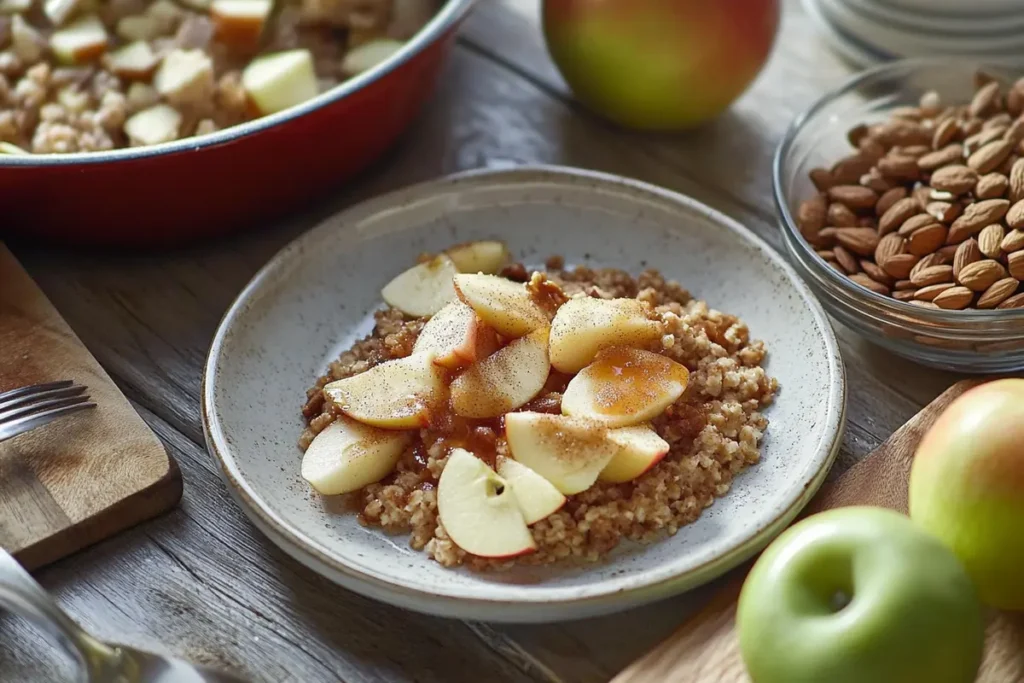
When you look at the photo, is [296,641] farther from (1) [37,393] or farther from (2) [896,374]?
(2) [896,374]

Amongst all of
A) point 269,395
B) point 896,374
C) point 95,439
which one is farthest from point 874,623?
point 95,439

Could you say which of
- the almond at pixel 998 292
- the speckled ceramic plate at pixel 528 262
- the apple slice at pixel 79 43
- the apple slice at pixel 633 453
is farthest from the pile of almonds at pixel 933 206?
the apple slice at pixel 79 43

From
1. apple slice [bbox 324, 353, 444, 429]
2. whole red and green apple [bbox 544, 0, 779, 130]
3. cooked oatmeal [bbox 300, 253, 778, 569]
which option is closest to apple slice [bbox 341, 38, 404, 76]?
whole red and green apple [bbox 544, 0, 779, 130]

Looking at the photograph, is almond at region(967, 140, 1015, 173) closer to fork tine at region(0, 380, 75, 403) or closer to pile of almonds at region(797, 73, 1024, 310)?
pile of almonds at region(797, 73, 1024, 310)

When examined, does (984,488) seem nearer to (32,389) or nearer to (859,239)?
(859,239)

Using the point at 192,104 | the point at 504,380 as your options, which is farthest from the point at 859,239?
the point at 192,104
